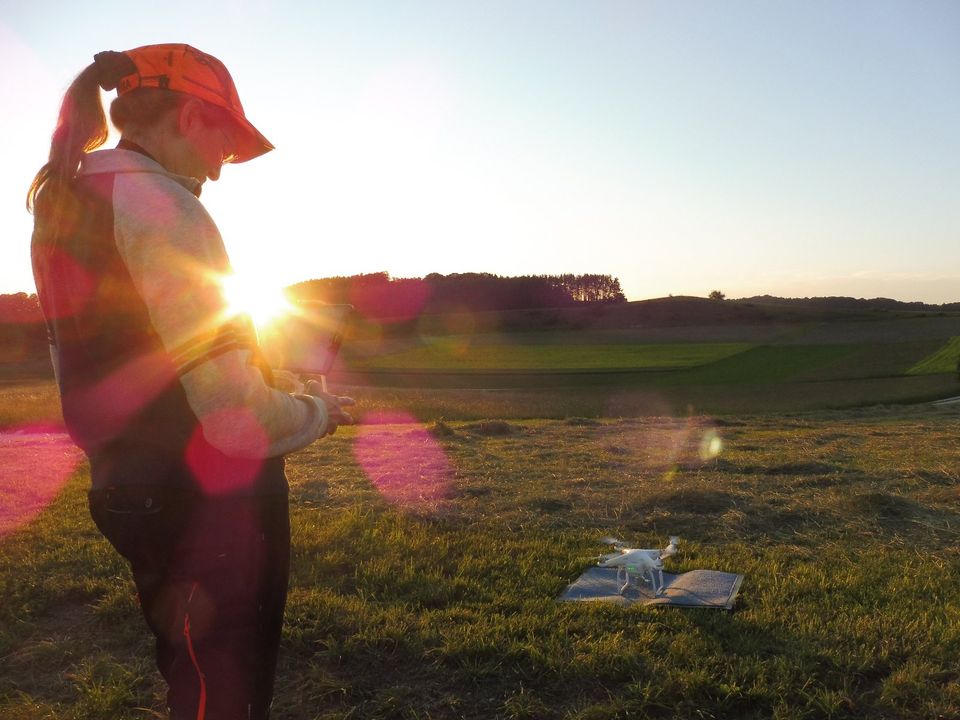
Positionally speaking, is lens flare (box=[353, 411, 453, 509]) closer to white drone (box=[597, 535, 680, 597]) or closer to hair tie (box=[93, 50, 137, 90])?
white drone (box=[597, 535, 680, 597])

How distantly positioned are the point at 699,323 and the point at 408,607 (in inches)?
2428

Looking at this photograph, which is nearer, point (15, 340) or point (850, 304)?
point (15, 340)

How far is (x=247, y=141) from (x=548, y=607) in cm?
322

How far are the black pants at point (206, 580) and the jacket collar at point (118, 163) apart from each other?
80 cm

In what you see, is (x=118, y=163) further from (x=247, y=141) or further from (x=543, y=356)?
(x=543, y=356)

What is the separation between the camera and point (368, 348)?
2082 inches

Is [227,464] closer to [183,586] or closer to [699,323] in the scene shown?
[183,586]

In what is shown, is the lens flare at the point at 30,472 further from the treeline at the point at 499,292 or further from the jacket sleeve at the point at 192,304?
the treeline at the point at 499,292

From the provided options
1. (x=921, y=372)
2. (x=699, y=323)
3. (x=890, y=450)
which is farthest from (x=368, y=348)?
(x=890, y=450)

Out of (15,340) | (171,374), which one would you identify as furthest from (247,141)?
(15,340)

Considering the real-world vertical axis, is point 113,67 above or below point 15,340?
above

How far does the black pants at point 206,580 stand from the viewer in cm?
199

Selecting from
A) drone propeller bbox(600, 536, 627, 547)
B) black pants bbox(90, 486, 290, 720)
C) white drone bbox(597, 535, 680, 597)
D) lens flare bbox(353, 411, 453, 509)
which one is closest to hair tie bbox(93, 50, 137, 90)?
black pants bbox(90, 486, 290, 720)

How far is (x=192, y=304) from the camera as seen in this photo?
187 centimetres
